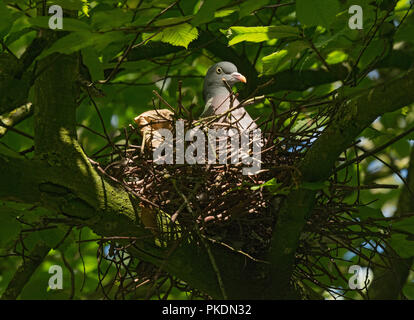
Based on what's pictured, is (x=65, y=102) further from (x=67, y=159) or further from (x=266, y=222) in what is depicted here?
(x=266, y=222)

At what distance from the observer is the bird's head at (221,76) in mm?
3996

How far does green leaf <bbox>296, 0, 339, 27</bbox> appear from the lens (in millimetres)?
2367

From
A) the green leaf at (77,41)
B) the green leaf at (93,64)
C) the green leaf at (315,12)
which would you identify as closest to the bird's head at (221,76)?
the green leaf at (93,64)

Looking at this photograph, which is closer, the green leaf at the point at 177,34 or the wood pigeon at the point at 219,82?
the green leaf at the point at 177,34

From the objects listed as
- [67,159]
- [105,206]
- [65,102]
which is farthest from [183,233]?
[65,102]

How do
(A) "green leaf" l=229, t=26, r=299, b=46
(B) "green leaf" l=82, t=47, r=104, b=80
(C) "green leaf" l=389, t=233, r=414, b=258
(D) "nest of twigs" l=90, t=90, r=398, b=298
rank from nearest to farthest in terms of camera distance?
(A) "green leaf" l=229, t=26, r=299, b=46 → (D) "nest of twigs" l=90, t=90, r=398, b=298 → (B) "green leaf" l=82, t=47, r=104, b=80 → (C) "green leaf" l=389, t=233, r=414, b=258

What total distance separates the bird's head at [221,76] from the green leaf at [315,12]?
5.22 ft

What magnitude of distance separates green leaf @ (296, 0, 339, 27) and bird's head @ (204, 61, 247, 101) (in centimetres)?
159

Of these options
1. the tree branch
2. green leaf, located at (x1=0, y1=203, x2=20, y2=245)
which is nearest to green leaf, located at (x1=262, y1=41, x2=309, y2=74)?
green leaf, located at (x1=0, y1=203, x2=20, y2=245)

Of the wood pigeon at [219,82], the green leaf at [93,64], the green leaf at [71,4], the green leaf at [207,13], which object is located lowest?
the green leaf at [207,13]

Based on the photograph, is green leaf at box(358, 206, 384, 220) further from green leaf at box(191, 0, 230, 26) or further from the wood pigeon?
green leaf at box(191, 0, 230, 26)

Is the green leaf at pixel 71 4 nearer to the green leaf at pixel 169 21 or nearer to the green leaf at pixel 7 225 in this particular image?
the green leaf at pixel 169 21

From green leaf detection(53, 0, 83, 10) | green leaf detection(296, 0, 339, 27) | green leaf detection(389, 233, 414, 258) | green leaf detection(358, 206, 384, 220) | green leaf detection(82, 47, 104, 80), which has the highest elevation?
green leaf detection(82, 47, 104, 80)

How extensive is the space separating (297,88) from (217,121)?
1.42 m
